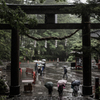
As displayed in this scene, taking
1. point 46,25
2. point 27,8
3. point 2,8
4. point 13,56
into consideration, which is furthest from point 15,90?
point 2,8

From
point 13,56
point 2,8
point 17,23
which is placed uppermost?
point 2,8

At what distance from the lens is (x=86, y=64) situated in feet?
27.2

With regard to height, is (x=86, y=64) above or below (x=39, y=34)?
below

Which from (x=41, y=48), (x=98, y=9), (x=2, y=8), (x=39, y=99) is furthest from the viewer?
(x=41, y=48)

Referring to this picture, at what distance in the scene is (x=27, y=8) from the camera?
26.8 feet

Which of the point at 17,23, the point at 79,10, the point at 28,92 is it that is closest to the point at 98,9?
the point at 79,10

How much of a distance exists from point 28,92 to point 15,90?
1803mm

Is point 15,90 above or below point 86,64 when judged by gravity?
below

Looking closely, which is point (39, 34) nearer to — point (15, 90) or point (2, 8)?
point (15, 90)

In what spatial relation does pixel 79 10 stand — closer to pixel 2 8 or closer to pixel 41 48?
pixel 2 8

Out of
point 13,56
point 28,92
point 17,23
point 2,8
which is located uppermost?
point 2,8

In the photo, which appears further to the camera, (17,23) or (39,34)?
(39,34)

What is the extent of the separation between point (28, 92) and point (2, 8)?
670 cm

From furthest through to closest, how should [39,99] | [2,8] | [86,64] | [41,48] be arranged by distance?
1. [41,48]
2. [86,64]
3. [39,99]
4. [2,8]
